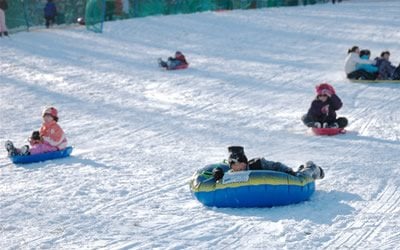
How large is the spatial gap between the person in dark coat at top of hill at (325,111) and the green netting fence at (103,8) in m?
15.2

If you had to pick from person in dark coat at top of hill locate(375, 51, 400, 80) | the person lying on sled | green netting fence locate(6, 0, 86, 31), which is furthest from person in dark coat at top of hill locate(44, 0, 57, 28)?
person in dark coat at top of hill locate(375, 51, 400, 80)

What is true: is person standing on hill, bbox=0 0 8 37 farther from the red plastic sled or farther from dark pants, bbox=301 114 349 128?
the red plastic sled

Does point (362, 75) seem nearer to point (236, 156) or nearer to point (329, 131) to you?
point (329, 131)

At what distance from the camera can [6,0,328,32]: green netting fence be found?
27.0m

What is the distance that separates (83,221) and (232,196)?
1.49m

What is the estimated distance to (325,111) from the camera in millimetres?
12445

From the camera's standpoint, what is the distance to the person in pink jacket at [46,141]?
35.7 feet

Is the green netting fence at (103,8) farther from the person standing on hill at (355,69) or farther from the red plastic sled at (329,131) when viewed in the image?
the red plastic sled at (329,131)

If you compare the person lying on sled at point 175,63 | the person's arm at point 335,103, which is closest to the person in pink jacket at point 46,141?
the person's arm at point 335,103

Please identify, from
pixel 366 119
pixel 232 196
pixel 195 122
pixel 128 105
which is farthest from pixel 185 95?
pixel 232 196

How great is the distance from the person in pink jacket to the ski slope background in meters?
0.26

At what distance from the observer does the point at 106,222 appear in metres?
7.61

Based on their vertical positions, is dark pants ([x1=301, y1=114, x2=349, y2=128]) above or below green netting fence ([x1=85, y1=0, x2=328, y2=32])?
below

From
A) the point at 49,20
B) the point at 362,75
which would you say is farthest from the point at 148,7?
the point at 362,75
